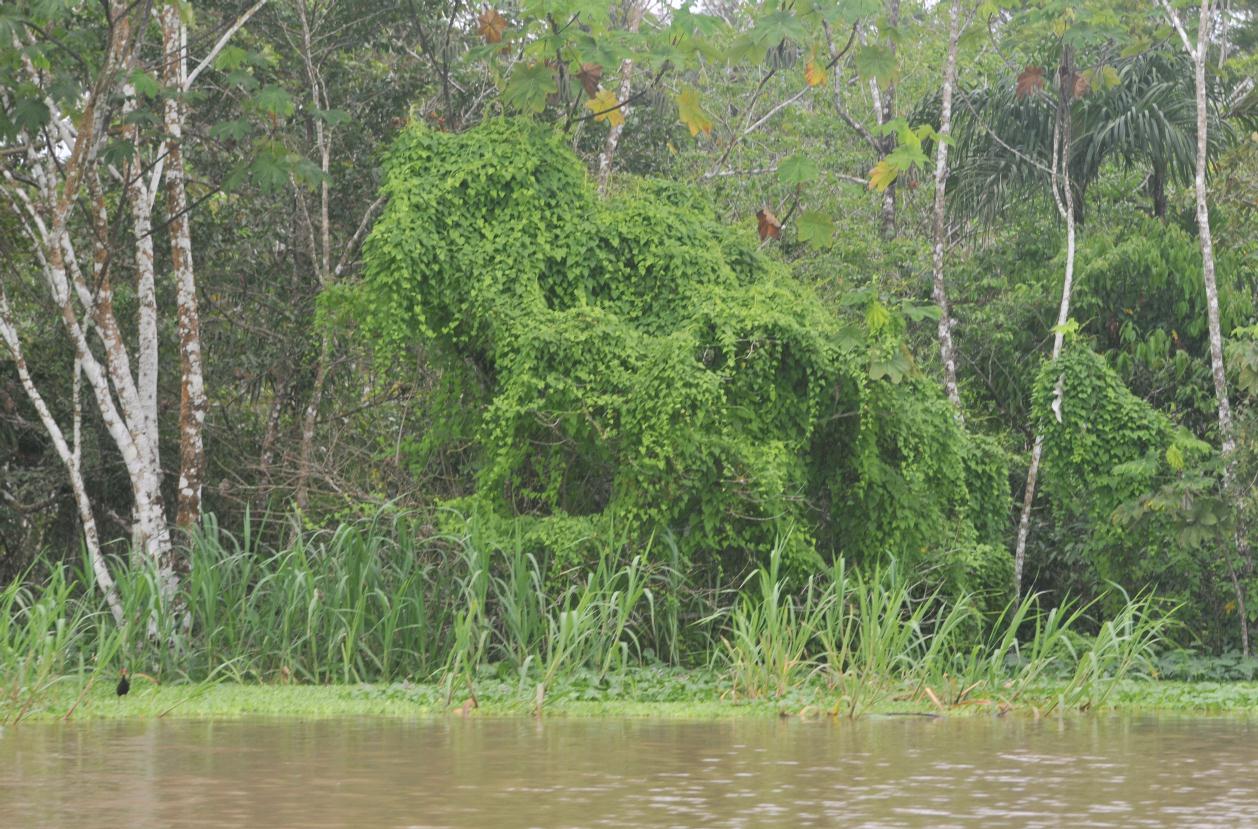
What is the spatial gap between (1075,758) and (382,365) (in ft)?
23.8

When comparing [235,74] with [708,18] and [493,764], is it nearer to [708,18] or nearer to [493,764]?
[708,18]

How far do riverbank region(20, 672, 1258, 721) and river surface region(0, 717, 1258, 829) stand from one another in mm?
415

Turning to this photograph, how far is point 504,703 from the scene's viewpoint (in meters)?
8.49

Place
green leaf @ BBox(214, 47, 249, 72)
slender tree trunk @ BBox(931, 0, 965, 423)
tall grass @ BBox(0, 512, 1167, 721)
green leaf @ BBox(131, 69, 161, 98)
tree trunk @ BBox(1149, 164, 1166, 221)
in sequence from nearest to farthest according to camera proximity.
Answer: tall grass @ BBox(0, 512, 1167, 721)
green leaf @ BBox(131, 69, 161, 98)
green leaf @ BBox(214, 47, 249, 72)
slender tree trunk @ BBox(931, 0, 965, 423)
tree trunk @ BBox(1149, 164, 1166, 221)

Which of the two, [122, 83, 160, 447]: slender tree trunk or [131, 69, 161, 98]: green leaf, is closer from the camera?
[131, 69, 161, 98]: green leaf

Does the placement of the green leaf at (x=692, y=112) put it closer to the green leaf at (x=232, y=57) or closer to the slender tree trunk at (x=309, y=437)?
the green leaf at (x=232, y=57)

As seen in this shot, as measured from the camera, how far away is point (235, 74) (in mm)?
10898

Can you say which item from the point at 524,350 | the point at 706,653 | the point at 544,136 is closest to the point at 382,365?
the point at 524,350

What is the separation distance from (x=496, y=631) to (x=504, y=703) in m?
1.93

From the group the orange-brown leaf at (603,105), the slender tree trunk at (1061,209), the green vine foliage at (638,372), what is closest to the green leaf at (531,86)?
the green vine foliage at (638,372)

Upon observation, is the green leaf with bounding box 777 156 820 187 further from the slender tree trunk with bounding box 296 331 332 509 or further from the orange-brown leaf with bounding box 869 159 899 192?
the slender tree trunk with bounding box 296 331 332 509

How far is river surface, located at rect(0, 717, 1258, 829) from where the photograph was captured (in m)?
4.67

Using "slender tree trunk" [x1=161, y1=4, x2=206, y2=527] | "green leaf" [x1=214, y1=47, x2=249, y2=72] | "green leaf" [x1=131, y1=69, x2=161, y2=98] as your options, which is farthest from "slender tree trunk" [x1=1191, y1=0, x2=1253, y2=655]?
"green leaf" [x1=131, y1=69, x2=161, y2=98]

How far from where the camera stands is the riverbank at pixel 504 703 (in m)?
8.25
